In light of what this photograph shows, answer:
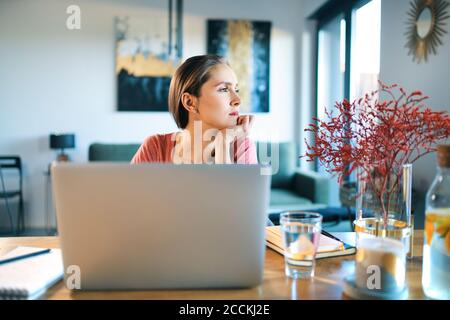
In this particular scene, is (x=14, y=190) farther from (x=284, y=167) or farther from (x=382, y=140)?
(x=382, y=140)

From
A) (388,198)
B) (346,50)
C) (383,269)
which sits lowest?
(383,269)

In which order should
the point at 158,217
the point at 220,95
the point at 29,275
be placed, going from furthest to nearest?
1. the point at 220,95
2. the point at 29,275
3. the point at 158,217

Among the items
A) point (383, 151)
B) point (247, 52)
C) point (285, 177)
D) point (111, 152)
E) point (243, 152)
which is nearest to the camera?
point (383, 151)

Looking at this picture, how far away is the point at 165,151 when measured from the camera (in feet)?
5.74

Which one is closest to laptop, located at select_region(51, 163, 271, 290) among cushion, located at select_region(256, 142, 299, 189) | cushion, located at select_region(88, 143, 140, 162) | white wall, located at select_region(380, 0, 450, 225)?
white wall, located at select_region(380, 0, 450, 225)

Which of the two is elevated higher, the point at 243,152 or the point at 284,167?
the point at 243,152

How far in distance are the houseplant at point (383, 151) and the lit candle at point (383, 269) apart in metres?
0.15

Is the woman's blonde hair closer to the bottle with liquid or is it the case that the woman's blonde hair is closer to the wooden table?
the wooden table

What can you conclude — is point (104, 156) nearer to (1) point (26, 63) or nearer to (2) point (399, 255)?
(1) point (26, 63)

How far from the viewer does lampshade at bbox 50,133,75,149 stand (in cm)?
439

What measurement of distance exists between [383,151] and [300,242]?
0.28 meters

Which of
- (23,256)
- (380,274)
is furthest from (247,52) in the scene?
(380,274)

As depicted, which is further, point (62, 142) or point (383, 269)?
point (62, 142)

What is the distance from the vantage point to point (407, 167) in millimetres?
995
